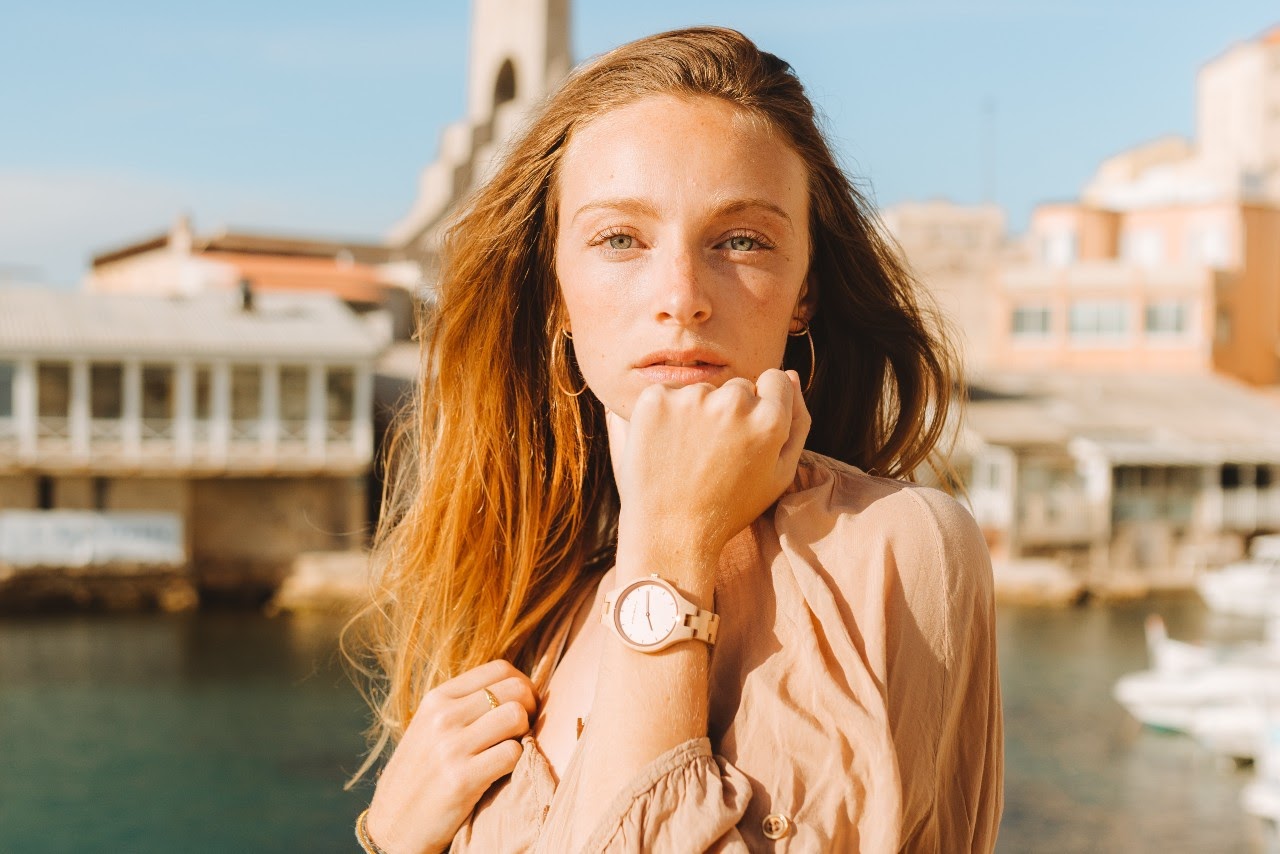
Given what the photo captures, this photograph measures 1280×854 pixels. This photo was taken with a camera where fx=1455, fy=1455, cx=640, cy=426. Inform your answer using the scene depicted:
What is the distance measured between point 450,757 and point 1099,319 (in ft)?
115

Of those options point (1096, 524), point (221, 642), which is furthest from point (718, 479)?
point (1096, 524)

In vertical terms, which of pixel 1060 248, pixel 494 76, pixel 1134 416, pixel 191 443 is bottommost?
pixel 191 443

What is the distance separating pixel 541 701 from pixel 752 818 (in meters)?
0.41

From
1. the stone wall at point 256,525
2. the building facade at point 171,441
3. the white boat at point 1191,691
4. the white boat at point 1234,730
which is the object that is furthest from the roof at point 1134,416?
the building facade at point 171,441

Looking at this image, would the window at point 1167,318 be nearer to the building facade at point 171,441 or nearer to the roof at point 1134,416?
the roof at point 1134,416

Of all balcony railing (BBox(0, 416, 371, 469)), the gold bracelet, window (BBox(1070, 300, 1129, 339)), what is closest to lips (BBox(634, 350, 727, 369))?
the gold bracelet

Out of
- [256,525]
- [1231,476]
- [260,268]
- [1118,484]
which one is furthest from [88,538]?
[1231,476]

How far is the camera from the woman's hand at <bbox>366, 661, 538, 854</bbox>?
4.26ft

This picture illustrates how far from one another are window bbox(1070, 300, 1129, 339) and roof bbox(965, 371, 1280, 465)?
1.31 metres

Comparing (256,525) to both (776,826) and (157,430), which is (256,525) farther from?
(776,826)

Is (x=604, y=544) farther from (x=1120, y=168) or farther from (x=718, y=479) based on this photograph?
(x=1120, y=168)

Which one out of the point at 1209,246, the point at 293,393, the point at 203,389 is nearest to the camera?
the point at 203,389

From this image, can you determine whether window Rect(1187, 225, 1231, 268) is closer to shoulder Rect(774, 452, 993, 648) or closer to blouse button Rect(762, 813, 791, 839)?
shoulder Rect(774, 452, 993, 648)

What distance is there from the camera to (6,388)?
22531 mm
